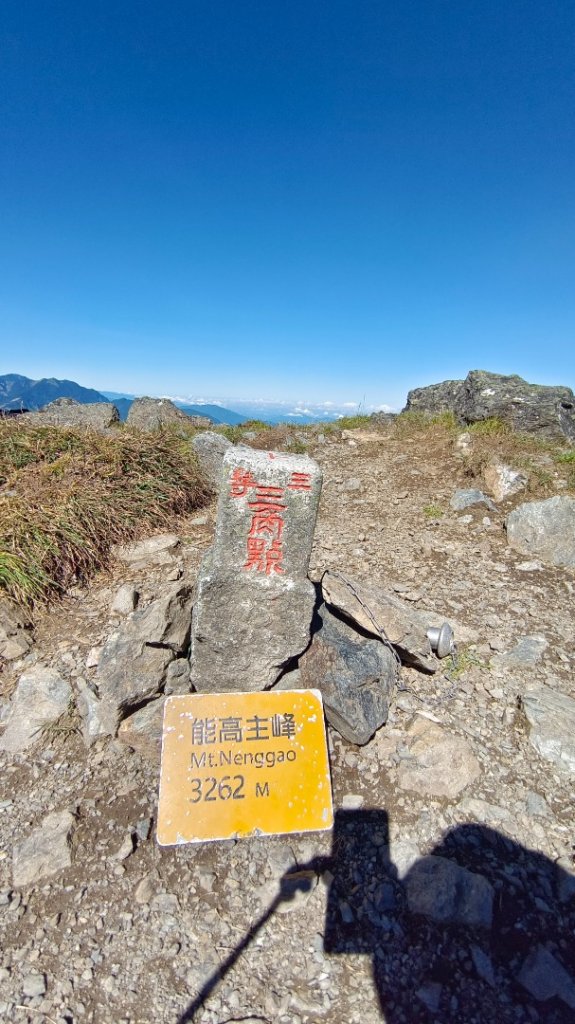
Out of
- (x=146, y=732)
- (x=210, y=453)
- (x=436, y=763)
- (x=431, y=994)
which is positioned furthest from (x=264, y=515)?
(x=210, y=453)

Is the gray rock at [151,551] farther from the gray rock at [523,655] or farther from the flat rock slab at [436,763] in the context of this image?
the gray rock at [523,655]

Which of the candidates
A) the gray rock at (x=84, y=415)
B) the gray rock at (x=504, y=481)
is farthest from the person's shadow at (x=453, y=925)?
the gray rock at (x=84, y=415)

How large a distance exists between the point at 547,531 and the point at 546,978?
5187mm

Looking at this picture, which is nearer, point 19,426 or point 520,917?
point 520,917

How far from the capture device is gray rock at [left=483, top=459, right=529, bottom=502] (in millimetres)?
8086

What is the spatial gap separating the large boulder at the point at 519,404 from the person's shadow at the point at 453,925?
960 centimetres

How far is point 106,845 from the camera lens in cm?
313

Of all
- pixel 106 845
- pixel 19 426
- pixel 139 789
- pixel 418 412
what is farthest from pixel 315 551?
pixel 418 412

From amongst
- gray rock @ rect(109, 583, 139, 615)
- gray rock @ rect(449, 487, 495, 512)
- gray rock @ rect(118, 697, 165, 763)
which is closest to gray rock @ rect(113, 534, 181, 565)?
gray rock @ rect(109, 583, 139, 615)

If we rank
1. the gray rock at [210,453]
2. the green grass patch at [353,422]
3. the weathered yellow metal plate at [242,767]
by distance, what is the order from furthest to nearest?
the green grass patch at [353,422], the gray rock at [210,453], the weathered yellow metal plate at [242,767]

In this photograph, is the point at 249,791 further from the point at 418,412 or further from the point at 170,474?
the point at 418,412

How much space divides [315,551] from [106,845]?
4318mm

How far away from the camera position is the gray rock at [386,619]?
14.4ft

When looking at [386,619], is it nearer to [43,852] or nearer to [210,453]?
[43,852]
